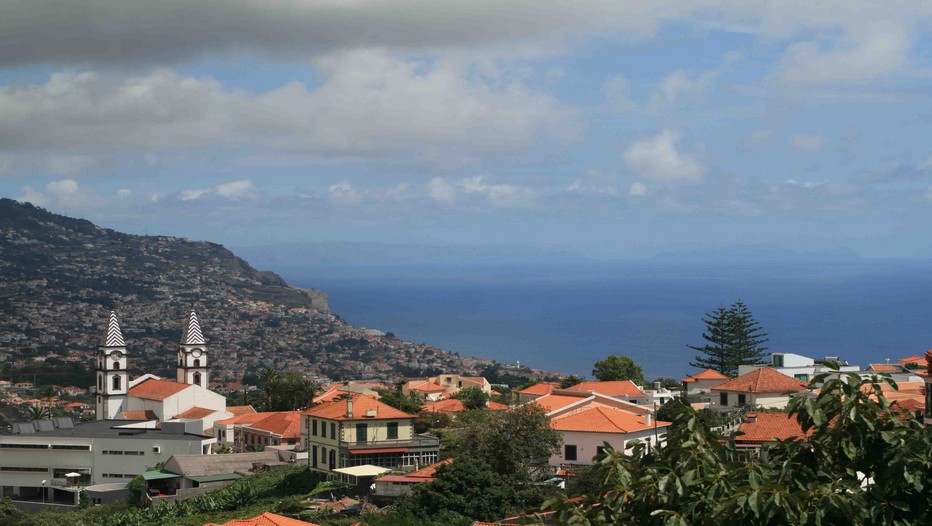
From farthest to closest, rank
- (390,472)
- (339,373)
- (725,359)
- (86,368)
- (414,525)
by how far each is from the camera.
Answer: (339,373), (86,368), (725,359), (390,472), (414,525)

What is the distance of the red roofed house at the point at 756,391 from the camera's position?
4106 cm

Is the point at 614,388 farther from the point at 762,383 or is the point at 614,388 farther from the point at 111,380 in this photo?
the point at 111,380

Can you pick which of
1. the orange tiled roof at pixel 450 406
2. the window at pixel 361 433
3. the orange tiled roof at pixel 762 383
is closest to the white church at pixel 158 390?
the orange tiled roof at pixel 450 406

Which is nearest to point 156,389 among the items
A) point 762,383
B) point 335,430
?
point 335,430

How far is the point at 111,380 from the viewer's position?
2576 inches

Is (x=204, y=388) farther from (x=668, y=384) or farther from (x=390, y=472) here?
(x=390, y=472)

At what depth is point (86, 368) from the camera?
123500 millimetres

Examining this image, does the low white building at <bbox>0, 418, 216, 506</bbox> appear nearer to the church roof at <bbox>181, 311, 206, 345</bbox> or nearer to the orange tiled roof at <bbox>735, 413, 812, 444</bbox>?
the church roof at <bbox>181, 311, 206, 345</bbox>

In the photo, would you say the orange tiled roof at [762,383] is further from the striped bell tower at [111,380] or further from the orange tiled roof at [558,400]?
the striped bell tower at [111,380]

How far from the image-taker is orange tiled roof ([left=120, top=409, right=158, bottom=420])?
62378 mm

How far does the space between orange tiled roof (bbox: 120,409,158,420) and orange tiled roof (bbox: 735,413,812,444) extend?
37.6 m

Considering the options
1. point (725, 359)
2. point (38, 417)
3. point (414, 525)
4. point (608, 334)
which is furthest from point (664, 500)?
point (608, 334)

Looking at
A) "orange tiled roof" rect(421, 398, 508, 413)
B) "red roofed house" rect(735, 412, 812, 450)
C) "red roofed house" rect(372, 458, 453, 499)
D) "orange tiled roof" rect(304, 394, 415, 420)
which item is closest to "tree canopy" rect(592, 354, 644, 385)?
"orange tiled roof" rect(421, 398, 508, 413)

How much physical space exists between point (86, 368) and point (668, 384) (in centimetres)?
7447
